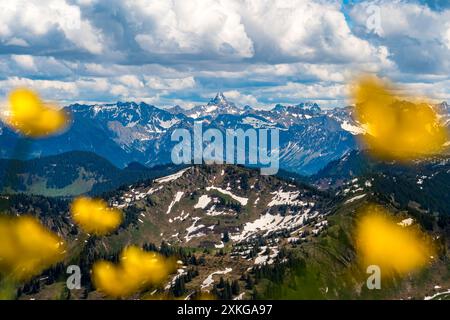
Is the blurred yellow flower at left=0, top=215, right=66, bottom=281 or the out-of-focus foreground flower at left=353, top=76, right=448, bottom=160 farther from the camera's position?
the blurred yellow flower at left=0, top=215, right=66, bottom=281

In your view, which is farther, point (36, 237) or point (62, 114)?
point (36, 237)

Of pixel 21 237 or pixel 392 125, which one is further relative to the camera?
pixel 21 237

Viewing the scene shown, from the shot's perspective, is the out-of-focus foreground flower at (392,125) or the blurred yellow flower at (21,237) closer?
the out-of-focus foreground flower at (392,125)
